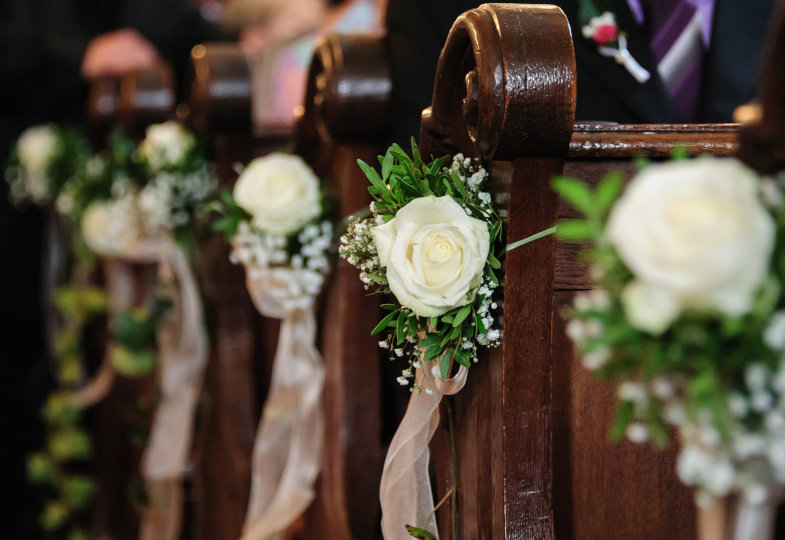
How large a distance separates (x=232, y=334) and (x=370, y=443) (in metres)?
0.65

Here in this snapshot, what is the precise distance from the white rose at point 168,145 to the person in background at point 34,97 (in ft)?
6.02

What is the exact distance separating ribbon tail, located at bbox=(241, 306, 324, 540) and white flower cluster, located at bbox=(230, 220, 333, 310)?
0.29 feet

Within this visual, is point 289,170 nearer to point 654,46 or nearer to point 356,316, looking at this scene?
point 356,316

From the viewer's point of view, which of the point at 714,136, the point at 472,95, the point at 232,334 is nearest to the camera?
the point at 472,95

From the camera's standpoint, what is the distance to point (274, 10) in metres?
3.79

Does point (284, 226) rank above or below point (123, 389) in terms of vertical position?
above

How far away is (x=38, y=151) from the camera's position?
3.68 meters

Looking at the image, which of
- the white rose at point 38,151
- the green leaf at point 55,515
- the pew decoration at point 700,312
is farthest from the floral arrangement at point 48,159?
the pew decoration at point 700,312

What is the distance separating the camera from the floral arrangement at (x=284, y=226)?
179 centimetres

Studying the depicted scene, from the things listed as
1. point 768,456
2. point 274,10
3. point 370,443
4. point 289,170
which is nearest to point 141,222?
point 289,170

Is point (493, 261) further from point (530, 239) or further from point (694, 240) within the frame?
point (694, 240)

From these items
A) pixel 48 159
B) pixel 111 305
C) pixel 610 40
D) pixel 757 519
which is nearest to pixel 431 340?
pixel 757 519

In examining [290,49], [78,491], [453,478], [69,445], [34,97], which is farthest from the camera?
[34,97]

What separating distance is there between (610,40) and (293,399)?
1.05m
